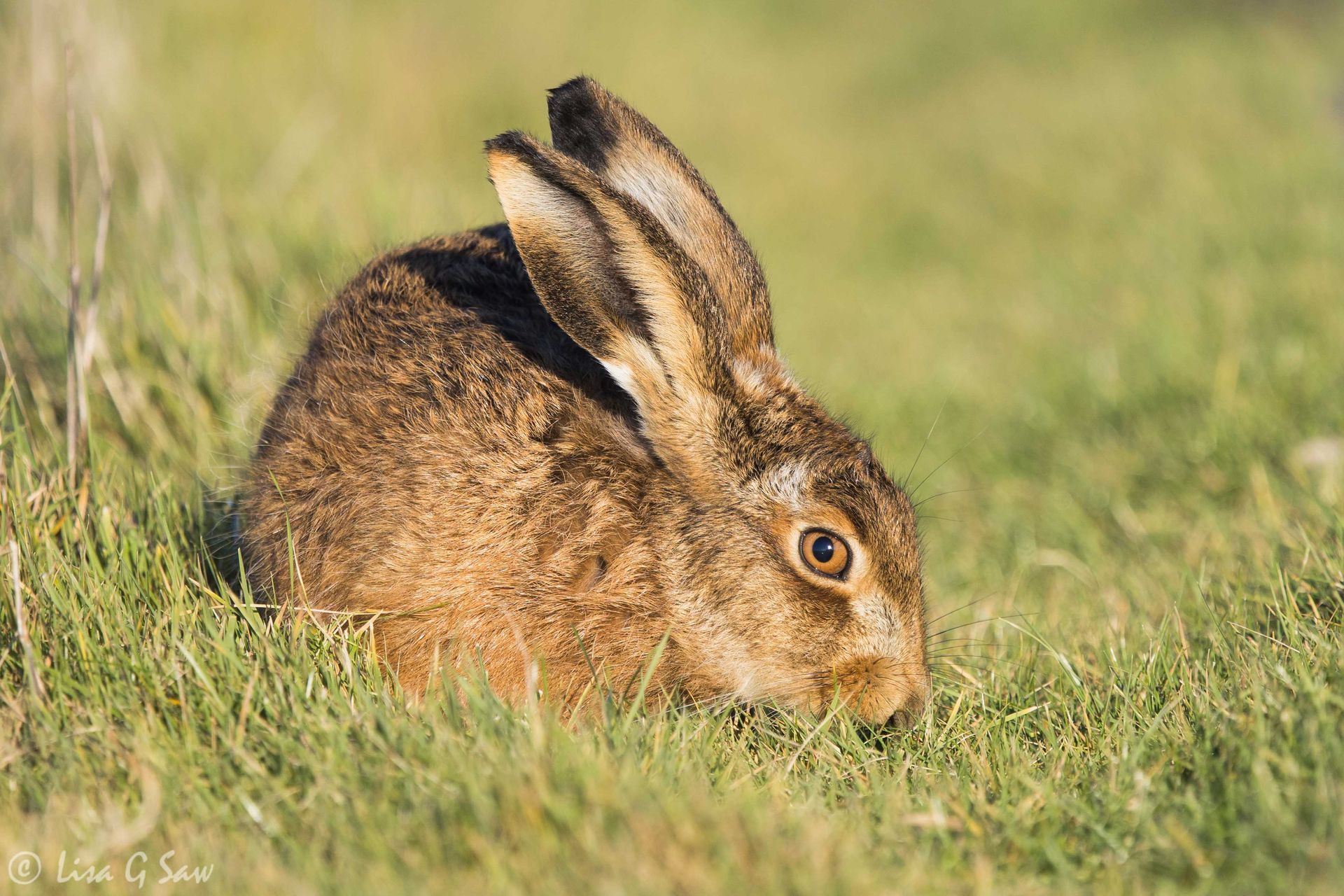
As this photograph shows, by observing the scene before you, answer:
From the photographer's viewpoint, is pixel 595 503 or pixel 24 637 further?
pixel 595 503

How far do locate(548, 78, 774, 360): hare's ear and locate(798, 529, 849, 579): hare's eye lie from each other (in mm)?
611

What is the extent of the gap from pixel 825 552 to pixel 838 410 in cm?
317

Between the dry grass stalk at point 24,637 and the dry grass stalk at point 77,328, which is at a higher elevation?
the dry grass stalk at point 77,328

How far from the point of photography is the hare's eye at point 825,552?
337 cm

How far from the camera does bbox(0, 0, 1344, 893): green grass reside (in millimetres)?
2391

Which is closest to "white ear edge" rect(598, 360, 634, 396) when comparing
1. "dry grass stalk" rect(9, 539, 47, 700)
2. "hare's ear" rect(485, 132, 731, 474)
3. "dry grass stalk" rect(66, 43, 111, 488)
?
"hare's ear" rect(485, 132, 731, 474)

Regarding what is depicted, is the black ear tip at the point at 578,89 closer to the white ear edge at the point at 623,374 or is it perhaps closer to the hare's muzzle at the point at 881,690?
the white ear edge at the point at 623,374

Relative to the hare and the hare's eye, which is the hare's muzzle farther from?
the hare's eye

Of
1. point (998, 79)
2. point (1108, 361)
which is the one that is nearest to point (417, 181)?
point (1108, 361)

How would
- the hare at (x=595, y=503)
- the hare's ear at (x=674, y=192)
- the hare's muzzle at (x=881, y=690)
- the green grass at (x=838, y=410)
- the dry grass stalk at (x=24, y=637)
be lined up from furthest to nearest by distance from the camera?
the hare's ear at (x=674, y=192), the hare's muzzle at (x=881, y=690), the hare at (x=595, y=503), the dry grass stalk at (x=24, y=637), the green grass at (x=838, y=410)

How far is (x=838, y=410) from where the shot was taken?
6.47 m

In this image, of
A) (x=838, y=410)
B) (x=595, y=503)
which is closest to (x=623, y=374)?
(x=595, y=503)

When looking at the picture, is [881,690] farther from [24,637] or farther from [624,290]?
[24,637]

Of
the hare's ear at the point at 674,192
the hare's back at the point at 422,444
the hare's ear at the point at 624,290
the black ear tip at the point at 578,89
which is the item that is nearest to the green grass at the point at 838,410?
the hare's back at the point at 422,444
